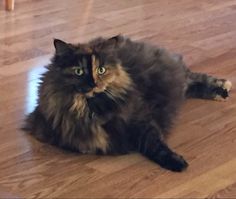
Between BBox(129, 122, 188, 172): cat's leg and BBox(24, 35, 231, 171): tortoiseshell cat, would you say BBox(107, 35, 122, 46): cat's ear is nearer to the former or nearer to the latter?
BBox(24, 35, 231, 171): tortoiseshell cat

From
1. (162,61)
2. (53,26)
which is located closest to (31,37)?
(53,26)

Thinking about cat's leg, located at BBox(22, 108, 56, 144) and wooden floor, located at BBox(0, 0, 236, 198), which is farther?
cat's leg, located at BBox(22, 108, 56, 144)

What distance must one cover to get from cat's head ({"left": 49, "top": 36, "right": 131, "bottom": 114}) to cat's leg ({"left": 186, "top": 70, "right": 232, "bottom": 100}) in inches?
24.6

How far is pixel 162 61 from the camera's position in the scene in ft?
8.79

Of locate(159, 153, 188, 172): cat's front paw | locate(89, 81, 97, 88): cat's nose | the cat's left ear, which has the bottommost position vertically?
locate(159, 153, 188, 172): cat's front paw

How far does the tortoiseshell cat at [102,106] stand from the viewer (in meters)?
2.25

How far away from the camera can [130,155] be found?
2.38 meters

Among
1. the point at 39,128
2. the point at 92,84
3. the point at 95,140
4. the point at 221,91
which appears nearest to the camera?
the point at 92,84

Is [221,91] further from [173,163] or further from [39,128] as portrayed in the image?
[39,128]

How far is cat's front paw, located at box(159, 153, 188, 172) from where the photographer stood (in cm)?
226

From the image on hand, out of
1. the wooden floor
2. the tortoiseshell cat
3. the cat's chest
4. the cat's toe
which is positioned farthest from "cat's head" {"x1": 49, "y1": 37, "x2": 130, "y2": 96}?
the cat's toe

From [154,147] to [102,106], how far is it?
0.25 meters

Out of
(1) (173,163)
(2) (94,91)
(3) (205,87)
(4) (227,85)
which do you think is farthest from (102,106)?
(4) (227,85)

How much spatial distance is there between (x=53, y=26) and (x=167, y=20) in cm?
78
